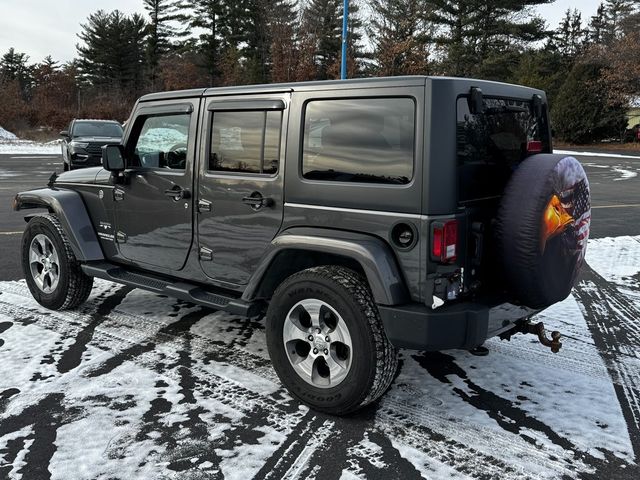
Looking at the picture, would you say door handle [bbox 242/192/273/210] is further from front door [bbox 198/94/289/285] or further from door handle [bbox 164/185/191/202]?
door handle [bbox 164/185/191/202]

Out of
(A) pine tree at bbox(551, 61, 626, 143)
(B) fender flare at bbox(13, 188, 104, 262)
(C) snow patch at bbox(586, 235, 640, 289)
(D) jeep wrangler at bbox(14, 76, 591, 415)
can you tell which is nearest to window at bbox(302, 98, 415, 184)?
(D) jeep wrangler at bbox(14, 76, 591, 415)

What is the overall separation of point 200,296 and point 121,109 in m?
42.7

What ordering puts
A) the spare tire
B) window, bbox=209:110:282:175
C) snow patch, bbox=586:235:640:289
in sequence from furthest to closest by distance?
snow patch, bbox=586:235:640:289, window, bbox=209:110:282:175, the spare tire

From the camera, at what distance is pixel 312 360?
3365 millimetres

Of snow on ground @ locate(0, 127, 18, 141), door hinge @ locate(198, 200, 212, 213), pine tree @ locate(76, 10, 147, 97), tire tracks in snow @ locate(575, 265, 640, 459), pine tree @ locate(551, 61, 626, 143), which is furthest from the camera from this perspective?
pine tree @ locate(76, 10, 147, 97)

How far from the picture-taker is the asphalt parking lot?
111 inches

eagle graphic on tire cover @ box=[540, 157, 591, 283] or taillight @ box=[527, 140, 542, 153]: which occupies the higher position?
taillight @ box=[527, 140, 542, 153]

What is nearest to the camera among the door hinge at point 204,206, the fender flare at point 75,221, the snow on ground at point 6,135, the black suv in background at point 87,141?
the door hinge at point 204,206

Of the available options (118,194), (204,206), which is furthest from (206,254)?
(118,194)

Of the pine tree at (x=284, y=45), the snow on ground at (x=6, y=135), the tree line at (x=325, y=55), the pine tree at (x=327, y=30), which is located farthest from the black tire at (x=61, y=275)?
the pine tree at (x=327, y=30)

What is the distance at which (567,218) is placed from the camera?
3219mm

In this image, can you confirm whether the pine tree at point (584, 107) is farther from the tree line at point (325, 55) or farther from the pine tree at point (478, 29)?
the pine tree at point (478, 29)

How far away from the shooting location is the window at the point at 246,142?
362 cm

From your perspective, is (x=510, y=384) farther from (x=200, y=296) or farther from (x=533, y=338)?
(x=200, y=296)
